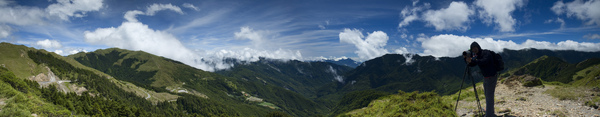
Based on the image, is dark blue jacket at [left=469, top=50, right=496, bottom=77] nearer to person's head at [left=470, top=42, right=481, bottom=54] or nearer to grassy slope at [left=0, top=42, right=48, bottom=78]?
person's head at [left=470, top=42, right=481, bottom=54]

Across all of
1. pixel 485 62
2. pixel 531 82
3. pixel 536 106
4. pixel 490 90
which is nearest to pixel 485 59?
pixel 485 62

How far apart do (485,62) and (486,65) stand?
2.86 ft

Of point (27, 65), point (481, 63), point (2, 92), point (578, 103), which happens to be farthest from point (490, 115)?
point (27, 65)

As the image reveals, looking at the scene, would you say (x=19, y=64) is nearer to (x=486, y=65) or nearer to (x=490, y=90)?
(x=486, y=65)

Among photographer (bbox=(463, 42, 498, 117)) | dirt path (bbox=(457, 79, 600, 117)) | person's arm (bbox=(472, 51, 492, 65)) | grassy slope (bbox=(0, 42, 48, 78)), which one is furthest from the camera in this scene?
grassy slope (bbox=(0, 42, 48, 78))

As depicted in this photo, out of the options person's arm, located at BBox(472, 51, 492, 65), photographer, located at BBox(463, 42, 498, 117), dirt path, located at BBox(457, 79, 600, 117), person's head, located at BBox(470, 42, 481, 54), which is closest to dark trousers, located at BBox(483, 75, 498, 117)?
photographer, located at BBox(463, 42, 498, 117)

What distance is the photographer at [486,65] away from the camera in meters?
10.2

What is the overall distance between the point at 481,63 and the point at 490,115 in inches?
123

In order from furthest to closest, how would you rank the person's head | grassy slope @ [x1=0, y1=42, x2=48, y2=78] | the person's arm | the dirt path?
grassy slope @ [x1=0, y1=42, x2=48, y2=78] → the dirt path → the person's head → the person's arm

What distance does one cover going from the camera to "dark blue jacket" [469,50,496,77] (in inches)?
394

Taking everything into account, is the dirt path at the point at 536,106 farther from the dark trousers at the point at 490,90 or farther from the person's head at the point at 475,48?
the person's head at the point at 475,48

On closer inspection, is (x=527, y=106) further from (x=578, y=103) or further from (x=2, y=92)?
(x=2, y=92)

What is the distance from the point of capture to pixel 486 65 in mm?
10609

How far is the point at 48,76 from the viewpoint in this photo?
186750mm
